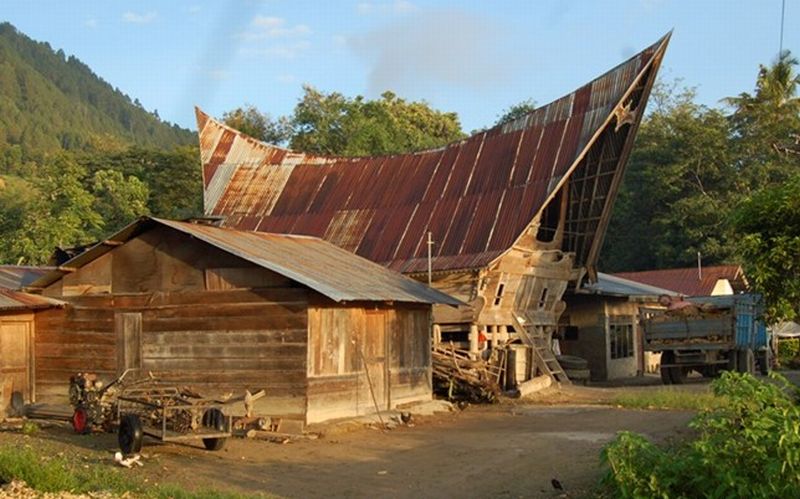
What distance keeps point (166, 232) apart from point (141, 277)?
1.20 metres

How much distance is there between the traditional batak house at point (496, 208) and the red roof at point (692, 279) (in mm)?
15972

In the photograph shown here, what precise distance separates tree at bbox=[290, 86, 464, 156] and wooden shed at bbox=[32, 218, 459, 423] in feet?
117

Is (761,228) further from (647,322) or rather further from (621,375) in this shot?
(621,375)

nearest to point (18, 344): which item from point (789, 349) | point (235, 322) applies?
point (235, 322)

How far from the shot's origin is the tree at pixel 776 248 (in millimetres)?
11875

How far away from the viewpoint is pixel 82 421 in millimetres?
17188

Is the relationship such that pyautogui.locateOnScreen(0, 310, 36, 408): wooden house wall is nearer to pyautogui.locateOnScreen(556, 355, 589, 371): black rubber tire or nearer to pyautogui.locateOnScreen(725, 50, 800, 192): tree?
pyautogui.locateOnScreen(556, 355, 589, 371): black rubber tire

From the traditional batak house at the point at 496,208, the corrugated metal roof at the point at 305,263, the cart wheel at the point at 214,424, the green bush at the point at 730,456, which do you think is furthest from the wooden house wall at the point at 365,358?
the green bush at the point at 730,456

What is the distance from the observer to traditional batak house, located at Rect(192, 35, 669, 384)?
27.1 meters

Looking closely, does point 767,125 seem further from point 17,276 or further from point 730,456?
point 730,456

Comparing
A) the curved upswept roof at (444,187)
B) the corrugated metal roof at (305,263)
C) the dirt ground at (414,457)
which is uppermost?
the curved upswept roof at (444,187)

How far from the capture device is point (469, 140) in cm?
3253

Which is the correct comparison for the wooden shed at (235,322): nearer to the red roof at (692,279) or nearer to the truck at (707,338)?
the truck at (707,338)

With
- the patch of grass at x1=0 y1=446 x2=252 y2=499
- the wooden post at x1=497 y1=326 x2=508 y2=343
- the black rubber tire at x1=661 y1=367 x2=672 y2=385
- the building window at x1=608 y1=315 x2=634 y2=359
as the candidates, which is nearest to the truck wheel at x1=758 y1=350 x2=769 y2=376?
the black rubber tire at x1=661 y1=367 x2=672 y2=385
